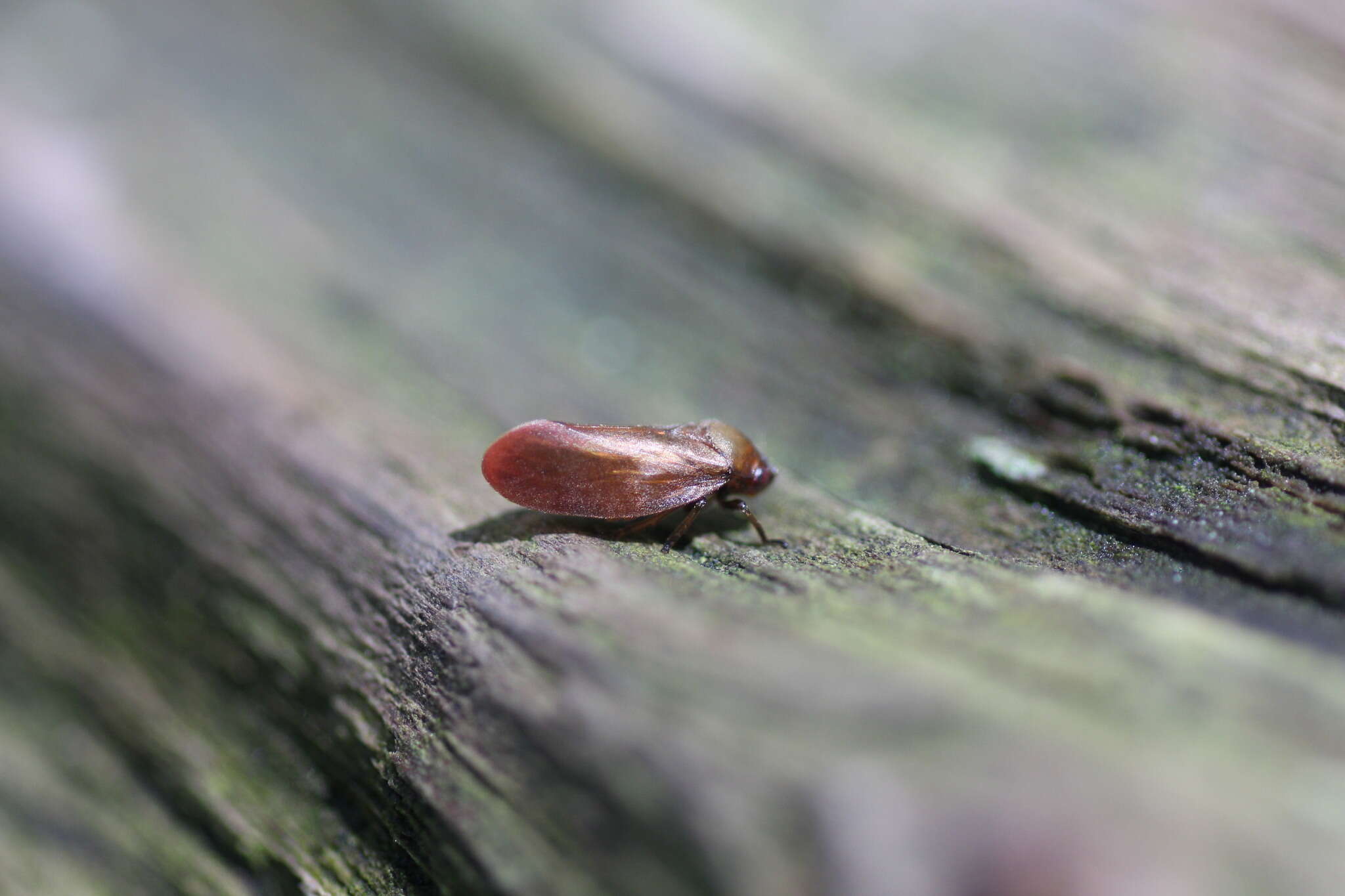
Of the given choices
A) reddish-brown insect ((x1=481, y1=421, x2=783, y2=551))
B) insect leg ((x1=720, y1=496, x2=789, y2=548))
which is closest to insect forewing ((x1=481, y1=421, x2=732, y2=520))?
reddish-brown insect ((x1=481, y1=421, x2=783, y2=551))

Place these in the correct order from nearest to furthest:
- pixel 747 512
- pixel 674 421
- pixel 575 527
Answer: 1. pixel 575 527
2. pixel 747 512
3. pixel 674 421

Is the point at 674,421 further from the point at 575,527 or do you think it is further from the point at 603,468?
the point at 575,527

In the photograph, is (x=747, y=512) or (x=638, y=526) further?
(x=747, y=512)

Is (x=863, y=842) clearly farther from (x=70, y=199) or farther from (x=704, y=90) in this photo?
(x=70, y=199)

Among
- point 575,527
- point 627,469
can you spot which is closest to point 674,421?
point 627,469

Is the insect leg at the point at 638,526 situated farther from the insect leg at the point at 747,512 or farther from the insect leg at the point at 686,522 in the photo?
the insect leg at the point at 747,512

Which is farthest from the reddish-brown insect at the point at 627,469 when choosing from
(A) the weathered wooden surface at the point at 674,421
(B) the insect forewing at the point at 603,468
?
(A) the weathered wooden surface at the point at 674,421

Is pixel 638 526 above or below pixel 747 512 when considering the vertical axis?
below
